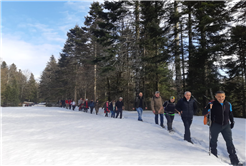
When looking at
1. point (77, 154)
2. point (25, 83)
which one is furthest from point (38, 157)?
point (25, 83)

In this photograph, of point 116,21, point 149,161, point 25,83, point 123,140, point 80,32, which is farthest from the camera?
point 25,83

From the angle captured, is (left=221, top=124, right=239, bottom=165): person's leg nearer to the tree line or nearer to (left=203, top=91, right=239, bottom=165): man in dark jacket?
(left=203, top=91, right=239, bottom=165): man in dark jacket

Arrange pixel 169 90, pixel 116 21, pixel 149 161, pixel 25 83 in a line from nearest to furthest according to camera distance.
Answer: pixel 149 161, pixel 116 21, pixel 169 90, pixel 25 83

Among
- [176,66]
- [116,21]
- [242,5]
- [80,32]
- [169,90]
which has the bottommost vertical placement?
[169,90]

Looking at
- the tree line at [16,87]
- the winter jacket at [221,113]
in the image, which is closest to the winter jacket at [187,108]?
the winter jacket at [221,113]

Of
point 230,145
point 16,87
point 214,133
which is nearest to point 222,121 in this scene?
point 214,133

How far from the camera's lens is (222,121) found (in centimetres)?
525

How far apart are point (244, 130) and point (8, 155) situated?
11343mm

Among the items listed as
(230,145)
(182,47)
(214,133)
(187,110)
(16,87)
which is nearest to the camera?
(230,145)

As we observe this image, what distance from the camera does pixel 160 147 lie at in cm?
591

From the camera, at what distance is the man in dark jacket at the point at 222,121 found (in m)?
5.25

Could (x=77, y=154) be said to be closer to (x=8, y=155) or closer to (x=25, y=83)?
(x=8, y=155)

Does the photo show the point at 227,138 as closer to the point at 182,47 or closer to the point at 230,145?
the point at 230,145

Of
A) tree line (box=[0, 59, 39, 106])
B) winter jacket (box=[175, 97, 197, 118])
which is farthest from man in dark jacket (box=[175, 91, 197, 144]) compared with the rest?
tree line (box=[0, 59, 39, 106])
